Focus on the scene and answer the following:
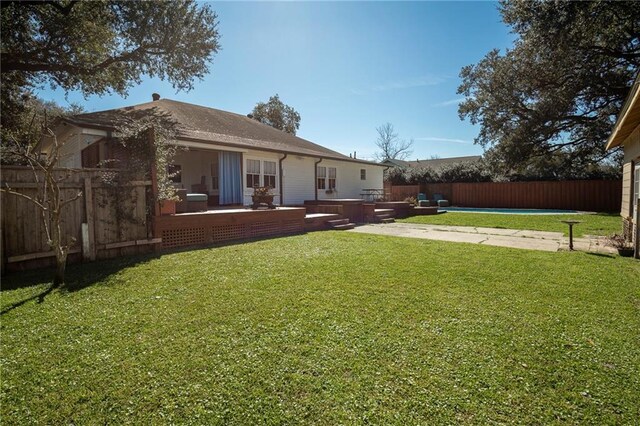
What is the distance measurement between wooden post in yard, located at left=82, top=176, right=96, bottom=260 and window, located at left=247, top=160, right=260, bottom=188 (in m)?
7.05

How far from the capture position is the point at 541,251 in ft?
22.6

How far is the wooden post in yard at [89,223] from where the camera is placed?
18.6 ft

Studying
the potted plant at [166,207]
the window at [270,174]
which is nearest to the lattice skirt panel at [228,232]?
the potted plant at [166,207]

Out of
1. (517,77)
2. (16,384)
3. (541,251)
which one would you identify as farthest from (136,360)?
(517,77)

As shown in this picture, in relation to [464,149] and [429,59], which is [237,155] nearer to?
[429,59]

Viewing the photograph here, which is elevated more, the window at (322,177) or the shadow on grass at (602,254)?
the window at (322,177)

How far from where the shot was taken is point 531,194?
856 inches

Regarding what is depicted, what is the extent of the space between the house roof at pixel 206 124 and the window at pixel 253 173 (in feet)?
2.40

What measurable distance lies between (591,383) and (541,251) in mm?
5460

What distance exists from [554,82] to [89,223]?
2092 cm

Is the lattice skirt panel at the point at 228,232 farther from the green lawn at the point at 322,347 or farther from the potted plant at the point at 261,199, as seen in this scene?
the green lawn at the point at 322,347

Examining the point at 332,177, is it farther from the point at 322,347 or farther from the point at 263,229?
the point at 322,347

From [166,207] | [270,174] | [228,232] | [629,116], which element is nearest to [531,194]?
[629,116]

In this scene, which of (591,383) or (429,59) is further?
(429,59)
